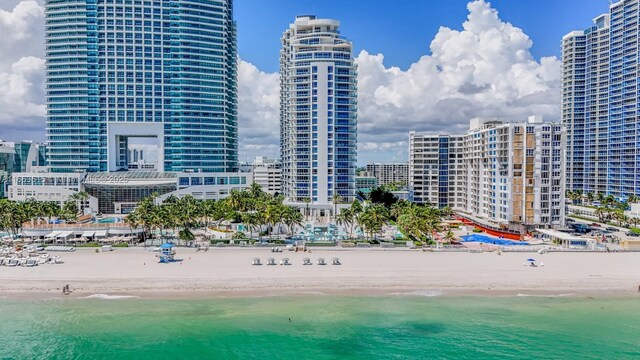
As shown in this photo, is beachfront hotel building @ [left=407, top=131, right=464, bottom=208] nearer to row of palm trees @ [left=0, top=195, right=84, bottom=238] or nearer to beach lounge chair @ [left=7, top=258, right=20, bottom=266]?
row of palm trees @ [left=0, top=195, right=84, bottom=238]

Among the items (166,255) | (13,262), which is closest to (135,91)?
(13,262)

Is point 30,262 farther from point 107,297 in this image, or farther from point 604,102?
point 604,102

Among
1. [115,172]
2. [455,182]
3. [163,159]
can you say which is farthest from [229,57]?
[455,182]

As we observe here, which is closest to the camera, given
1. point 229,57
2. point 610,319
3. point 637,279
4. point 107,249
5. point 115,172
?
point 610,319

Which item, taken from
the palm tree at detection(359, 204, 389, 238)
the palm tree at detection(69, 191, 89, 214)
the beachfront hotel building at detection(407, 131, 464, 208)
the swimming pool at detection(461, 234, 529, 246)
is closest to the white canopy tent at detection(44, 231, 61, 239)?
the palm tree at detection(69, 191, 89, 214)

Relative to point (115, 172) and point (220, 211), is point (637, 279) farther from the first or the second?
point (115, 172)

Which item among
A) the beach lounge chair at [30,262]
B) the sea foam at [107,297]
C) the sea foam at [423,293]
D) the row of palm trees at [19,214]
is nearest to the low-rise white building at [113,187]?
the row of palm trees at [19,214]
